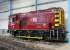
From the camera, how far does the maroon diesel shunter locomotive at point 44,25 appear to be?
14445mm

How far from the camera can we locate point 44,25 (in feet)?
50.8

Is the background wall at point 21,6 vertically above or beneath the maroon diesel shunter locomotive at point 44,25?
above

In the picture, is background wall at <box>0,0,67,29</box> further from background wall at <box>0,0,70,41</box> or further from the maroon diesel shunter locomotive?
the maroon diesel shunter locomotive

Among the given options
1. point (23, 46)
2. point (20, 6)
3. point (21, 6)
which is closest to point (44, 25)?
point (21, 6)

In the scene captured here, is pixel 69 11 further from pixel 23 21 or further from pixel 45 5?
pixel 23 21

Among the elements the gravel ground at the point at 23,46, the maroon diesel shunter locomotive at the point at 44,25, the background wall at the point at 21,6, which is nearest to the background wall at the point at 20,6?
the background wall at the point at 21,6

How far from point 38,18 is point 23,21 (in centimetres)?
234

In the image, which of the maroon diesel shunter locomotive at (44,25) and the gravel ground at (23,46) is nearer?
the gravel ground at (23,46)

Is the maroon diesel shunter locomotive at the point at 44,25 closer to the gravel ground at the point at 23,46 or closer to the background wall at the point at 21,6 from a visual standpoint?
the background wall at the point at 21,6

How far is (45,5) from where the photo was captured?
17.5m

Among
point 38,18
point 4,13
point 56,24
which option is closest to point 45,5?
point 38,18

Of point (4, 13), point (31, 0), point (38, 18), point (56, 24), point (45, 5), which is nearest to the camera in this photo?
point (56, 24)

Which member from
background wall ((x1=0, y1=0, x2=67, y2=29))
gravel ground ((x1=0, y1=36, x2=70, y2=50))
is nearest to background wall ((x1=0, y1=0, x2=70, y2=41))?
background wall ((x1=0, y1=0, x2=67, y2=29))

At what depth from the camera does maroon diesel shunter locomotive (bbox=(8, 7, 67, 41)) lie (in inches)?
569
